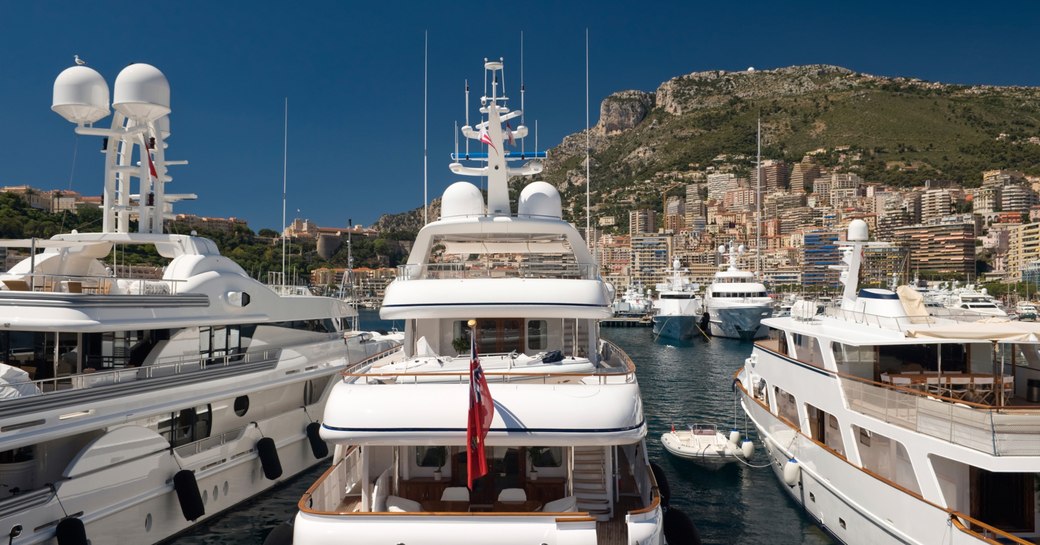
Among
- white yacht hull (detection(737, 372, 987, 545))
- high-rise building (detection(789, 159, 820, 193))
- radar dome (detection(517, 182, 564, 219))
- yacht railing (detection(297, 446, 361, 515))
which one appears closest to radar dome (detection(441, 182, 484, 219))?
radar dome (detection(517, 182, 564, 219))

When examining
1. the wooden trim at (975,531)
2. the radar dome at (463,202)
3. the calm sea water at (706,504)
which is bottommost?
the calm sea water at (706,504)

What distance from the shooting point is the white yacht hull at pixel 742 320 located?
54812mm

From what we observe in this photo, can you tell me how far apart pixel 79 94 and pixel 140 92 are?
1281mm

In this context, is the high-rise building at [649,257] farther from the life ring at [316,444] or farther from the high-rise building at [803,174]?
the life ring at [316,444]

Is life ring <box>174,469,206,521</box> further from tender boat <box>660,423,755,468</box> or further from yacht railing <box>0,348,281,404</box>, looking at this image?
tender boat <box>660,423,755,468</box>

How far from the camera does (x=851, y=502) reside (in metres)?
11.6

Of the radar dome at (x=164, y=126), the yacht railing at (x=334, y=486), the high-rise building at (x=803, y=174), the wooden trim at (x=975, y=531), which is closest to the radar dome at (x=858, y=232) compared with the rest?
the wooden trim at (x=975, y=531)

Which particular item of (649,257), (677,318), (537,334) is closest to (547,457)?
(537,334)

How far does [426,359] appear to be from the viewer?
1053 cm

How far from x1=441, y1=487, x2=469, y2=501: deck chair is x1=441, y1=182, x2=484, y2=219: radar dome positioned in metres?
5.50

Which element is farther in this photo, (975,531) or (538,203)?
(538,203)

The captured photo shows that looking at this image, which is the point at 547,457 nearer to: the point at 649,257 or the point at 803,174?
the point at 649,257

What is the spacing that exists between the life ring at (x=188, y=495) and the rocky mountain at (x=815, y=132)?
14136cm

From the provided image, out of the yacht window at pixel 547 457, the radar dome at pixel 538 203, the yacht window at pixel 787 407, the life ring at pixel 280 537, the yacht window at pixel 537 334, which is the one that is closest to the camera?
the life ring at pixel 280 537
